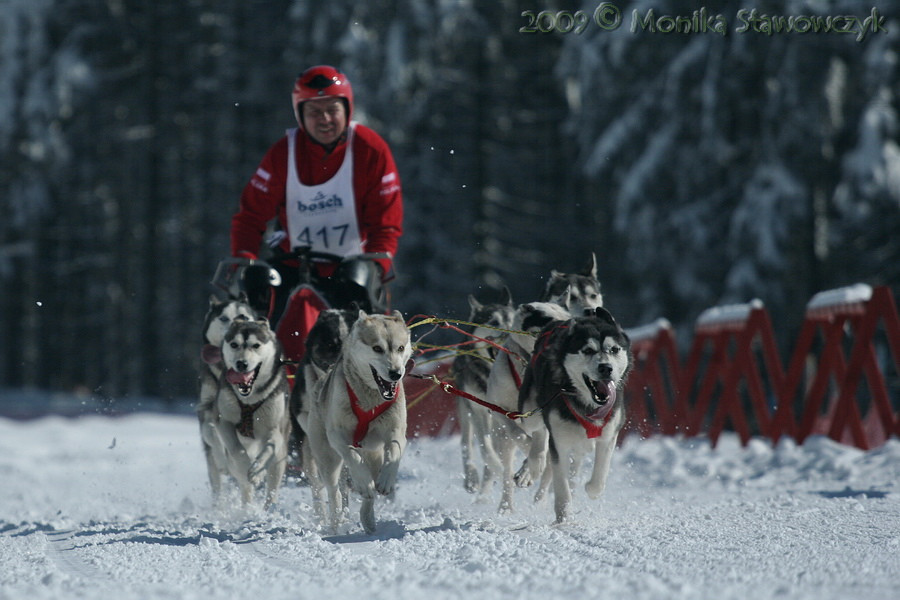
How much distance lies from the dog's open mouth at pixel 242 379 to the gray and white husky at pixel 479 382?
1225 millimetres

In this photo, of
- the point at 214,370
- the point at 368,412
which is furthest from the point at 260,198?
the point at 368,412

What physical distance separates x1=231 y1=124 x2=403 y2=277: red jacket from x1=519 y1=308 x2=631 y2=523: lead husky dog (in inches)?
60.3

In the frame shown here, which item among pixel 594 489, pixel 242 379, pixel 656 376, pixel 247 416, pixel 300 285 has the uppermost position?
pixel 300 285

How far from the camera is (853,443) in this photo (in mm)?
8570

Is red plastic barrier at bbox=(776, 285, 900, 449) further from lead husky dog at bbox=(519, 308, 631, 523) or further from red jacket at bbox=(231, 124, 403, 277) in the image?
red jacket at bbox=(231, 124, 403, 277)

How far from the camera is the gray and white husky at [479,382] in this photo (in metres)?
6.31

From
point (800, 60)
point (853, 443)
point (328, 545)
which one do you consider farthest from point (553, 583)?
point (800, 60)

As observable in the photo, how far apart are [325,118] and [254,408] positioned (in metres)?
1.74

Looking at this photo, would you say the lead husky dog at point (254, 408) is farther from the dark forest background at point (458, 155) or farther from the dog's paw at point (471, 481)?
the dark forest background at point (458, 155)

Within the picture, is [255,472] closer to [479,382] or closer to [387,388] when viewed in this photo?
[387,388]

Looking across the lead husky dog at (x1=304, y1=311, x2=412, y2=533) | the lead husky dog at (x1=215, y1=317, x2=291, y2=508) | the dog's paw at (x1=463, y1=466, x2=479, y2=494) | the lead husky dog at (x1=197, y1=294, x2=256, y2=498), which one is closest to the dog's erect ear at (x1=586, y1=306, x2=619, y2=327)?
the lead husky dog at (x1=304, y1=311, x2=412, y2=533)

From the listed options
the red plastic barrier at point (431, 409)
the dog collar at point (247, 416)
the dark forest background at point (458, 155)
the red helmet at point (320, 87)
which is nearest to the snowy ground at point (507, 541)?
the red plastic barrier at point (431, 409)

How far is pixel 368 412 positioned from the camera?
523 cm

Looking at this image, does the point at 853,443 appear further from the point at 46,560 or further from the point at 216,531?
the point at 46,560
